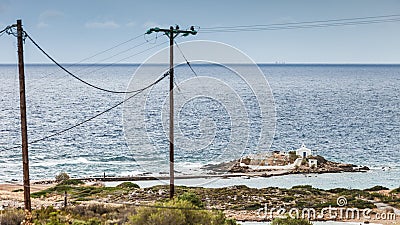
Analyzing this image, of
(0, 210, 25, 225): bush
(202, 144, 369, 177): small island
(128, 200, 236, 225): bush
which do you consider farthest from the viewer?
(202, 144, 369, 177): small island

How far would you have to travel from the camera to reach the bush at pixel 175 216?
14547 millimetres

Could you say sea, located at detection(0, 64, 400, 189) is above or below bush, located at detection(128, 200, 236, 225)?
below

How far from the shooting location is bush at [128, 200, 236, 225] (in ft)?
47.7

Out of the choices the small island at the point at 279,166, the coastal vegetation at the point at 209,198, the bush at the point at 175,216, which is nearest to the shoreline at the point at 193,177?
the small island at the point at 279,166

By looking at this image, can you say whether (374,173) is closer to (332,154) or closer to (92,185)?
(332,154)

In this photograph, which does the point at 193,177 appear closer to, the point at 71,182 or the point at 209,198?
the point at 209,198

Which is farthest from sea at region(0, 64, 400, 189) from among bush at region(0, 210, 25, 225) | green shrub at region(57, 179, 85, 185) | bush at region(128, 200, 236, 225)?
bush at region(0, 210, 25, 225)

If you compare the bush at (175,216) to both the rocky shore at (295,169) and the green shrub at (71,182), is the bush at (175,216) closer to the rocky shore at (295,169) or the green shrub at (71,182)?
the green shrub at (71,182)

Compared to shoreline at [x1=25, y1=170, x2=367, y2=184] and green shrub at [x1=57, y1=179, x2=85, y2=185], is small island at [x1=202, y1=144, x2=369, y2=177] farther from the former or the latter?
green shrub at [x1=57, y1=179, x2=85, y2=185]

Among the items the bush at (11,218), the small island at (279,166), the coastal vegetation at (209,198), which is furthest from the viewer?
the small island at (279,166)

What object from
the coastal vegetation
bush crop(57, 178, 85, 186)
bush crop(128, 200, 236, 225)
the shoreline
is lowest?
the shoreline

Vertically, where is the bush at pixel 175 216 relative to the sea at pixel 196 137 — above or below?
above

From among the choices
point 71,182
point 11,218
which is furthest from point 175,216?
point 71,182

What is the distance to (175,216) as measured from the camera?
14578 millimetres
